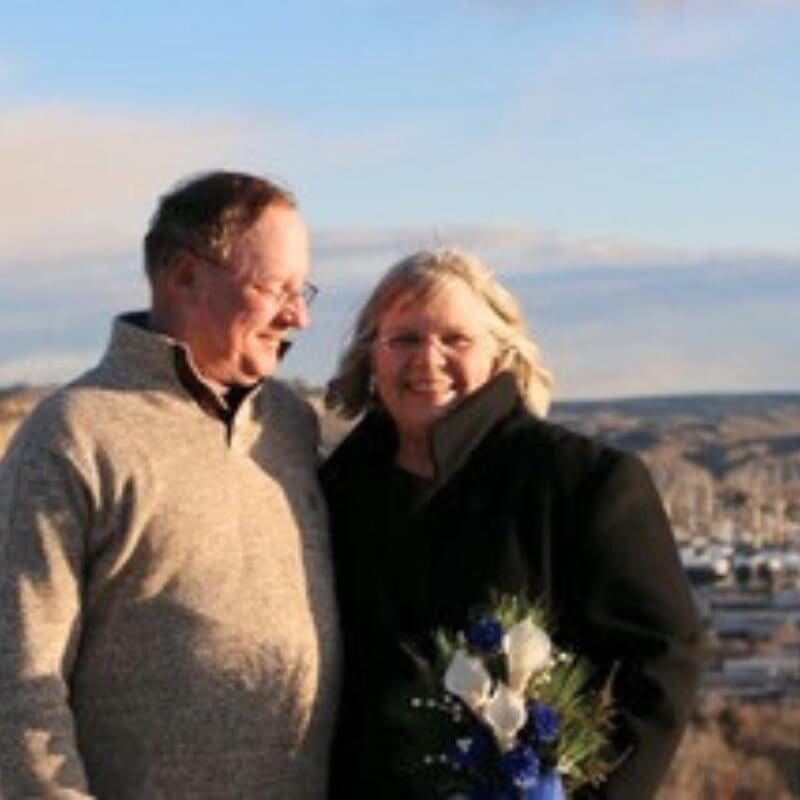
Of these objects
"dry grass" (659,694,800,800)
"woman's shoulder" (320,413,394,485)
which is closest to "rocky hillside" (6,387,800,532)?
"dry grass" (659,694,800,800)

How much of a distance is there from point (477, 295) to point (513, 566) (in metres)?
0.44

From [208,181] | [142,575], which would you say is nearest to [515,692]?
[142,575]

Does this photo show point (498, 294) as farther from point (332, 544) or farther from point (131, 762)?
point (131, 762)

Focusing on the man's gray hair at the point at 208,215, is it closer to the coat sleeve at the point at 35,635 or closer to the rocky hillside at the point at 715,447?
the coat sleeve at the point at 35,635

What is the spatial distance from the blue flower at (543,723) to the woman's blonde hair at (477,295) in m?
0.63

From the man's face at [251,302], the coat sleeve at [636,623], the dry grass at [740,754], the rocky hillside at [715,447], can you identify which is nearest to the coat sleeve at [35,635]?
the man's face at [251,302]

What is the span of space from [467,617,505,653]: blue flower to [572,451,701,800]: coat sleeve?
0.22m

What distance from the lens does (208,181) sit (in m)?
4.27

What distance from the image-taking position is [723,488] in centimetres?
9306

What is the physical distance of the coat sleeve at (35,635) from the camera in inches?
Result: 158

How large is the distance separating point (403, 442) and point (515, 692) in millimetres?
591

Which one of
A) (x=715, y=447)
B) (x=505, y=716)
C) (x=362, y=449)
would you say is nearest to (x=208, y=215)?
(x=362, y=449)

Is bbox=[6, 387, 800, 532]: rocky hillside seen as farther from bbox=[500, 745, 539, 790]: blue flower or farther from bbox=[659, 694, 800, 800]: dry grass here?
bbox=[500, 745, 539, 790]: blue flower

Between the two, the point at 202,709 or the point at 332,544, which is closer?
the point at 202,709
